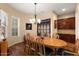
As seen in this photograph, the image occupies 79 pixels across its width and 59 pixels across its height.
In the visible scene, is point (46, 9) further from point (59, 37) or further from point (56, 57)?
point (56, 57)

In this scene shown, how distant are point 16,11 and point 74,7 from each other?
100 centimetres

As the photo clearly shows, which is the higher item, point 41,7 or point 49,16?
point 41,7

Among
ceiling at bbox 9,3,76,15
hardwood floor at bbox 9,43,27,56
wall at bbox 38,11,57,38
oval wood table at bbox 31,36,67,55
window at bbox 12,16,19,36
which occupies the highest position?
ceiling at bbox 9,3,76,15

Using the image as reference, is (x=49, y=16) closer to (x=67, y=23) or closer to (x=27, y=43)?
(x=67, y=23)

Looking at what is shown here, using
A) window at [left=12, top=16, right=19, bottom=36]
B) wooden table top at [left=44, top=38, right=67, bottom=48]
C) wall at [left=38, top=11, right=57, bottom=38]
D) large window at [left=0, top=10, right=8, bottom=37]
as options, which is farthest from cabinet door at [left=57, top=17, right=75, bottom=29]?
large window at [left=0, top=10, right=8, bottom=37]

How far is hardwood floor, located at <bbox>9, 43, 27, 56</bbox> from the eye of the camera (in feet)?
7.11

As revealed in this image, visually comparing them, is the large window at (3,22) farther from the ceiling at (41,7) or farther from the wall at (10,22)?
the ceiling at (41,7)

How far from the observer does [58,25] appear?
2.17m

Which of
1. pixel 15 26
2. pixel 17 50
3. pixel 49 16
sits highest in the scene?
pixel 49 16

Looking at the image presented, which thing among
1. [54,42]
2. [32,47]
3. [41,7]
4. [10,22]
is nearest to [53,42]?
[54,42]

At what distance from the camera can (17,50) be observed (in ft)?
7.24

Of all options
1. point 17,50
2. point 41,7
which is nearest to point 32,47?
point 17,50

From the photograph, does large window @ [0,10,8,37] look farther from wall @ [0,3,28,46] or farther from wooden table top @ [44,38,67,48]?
wooden table top @ [44,38,67,48]

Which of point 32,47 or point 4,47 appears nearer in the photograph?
point 4,47
